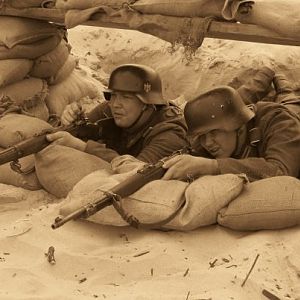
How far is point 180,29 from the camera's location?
4891 mm

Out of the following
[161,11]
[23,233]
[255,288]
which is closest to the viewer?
[255,288]

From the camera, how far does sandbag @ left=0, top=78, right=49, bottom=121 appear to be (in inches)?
237

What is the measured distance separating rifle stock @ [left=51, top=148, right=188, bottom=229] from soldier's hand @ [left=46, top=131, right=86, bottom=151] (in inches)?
36.1

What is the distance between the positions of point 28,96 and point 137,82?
128 cm

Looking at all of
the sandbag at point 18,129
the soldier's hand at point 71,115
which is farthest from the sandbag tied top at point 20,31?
the soldier's hand at point 71,115

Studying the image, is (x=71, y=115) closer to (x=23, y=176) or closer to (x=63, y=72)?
(x=23, y=176)

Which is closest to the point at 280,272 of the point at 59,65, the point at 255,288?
the point at 255,288

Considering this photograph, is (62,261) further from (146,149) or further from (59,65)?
(59,65)

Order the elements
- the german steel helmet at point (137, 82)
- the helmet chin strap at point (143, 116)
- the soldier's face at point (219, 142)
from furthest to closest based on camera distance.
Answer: the helmet chin strap at point (143, 116) < the german steel helmet at point (137, 82) < the soldier's face at point (219, 142)

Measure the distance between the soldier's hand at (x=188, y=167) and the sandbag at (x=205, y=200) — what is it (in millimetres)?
133

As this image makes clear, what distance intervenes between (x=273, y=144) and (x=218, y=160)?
37cm

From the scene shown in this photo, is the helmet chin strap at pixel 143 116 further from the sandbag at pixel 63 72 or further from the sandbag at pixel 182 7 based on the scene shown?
the sandbag at pixel 63 72

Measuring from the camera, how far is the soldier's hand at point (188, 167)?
172 inches

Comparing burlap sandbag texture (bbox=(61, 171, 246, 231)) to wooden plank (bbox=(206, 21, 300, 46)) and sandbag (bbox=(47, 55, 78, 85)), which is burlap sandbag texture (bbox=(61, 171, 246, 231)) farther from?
sandbag (bbox=(47, 55, 78, 85))
